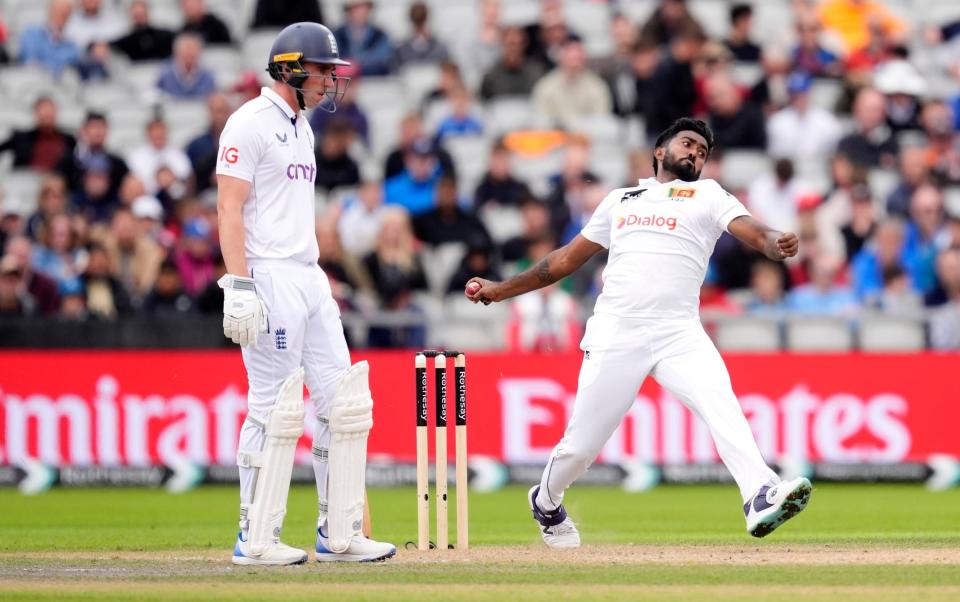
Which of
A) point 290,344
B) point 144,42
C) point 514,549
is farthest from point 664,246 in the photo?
point 144,42

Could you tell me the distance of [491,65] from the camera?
18.4 meters

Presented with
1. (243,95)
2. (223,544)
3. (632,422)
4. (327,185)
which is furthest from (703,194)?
(243,95)

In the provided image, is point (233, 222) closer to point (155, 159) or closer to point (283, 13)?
point (155, 159)

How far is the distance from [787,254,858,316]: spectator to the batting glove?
7.86 metres

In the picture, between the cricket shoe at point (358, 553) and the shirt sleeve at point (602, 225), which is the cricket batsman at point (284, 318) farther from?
the shirt sleeve at point (602, 225)

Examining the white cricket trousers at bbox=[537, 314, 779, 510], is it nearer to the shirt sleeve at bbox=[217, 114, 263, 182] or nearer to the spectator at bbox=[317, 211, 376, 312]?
the shirt sleeve at bbox=[217, 114, 263, 182]

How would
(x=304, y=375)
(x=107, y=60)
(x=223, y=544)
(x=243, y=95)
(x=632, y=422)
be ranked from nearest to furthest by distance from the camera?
(x=304, y=375) < (x=223, y=544) < (x=632, y=422) < (x=243, y=95) < (x=107, y=60)

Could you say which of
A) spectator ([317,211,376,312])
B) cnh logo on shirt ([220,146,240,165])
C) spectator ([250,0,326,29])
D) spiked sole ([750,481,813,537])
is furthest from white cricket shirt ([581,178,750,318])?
spectator ([250,0,326,29])

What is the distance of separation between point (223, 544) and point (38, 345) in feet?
18.3

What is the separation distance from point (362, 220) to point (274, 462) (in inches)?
320

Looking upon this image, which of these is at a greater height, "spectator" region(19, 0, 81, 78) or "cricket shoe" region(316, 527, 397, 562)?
"spectator" region(19, 0, 81, 78)

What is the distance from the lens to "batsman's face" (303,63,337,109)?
837 centimetres

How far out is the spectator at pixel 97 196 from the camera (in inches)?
666

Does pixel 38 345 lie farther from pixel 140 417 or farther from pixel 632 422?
pixel 632 422
